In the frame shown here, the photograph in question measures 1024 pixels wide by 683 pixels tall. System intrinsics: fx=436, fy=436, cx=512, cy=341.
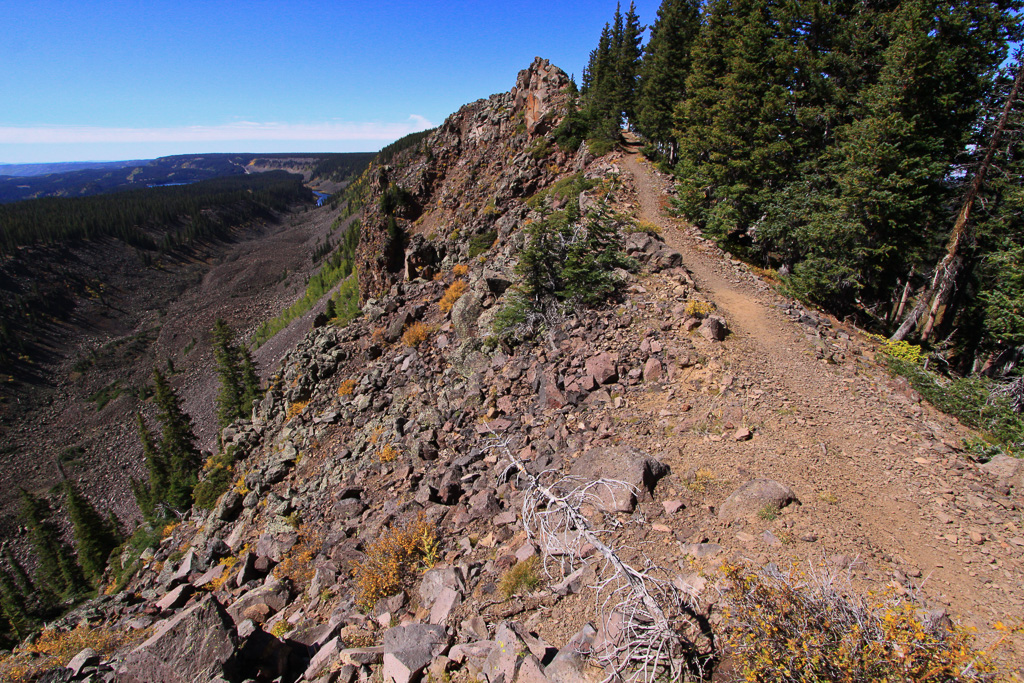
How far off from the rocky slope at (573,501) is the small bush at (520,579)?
39 mm

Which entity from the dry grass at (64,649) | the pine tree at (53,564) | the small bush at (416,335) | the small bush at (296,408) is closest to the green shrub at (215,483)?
the small bush at (296,408)

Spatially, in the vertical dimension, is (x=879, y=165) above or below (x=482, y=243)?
above

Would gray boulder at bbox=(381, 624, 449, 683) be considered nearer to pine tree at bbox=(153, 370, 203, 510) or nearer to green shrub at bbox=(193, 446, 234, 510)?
green shrub at bbox=(193, 446, 234, 510)

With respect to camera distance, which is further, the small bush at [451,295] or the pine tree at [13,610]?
the pine tree at [13,610]

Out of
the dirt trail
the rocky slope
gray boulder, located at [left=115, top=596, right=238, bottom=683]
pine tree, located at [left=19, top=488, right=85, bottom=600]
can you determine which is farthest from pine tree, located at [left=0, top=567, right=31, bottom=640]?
the dirt trail

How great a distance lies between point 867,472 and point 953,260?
38.9ft

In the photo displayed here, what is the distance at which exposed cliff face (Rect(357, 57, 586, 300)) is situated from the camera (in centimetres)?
3362

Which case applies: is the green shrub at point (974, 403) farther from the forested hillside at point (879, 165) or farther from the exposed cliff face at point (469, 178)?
the exposed cliff face at point (469, 178)

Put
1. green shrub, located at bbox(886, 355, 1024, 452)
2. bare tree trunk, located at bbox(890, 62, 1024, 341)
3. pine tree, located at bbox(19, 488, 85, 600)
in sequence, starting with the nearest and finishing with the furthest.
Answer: green shrub, located at bbox(886, 355, 1024, 452), bare tree trunk, located at bbox(890, 62, 1024, 341), pine tree, located at bbox(19, 488, 85, 600)

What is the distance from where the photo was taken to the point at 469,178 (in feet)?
150

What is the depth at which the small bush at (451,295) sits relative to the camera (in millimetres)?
23516

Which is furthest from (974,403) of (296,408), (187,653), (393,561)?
(296,408)

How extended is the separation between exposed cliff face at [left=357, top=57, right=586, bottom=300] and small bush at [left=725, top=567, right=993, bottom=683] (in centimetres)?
2406

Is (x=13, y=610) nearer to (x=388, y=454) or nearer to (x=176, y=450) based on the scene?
(x=176, y=450)
